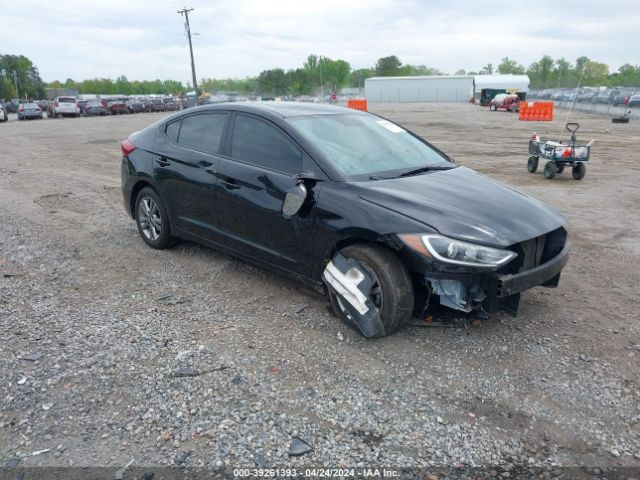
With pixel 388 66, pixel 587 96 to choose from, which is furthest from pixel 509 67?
pixel 587 96

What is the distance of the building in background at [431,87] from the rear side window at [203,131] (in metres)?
80.1

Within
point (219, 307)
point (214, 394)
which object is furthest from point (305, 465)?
point (219, 307)

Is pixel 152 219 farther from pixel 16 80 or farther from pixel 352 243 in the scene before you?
pixel 16 80

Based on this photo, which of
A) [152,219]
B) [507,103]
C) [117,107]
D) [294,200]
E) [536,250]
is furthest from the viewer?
[117,107]

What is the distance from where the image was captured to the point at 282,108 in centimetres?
481

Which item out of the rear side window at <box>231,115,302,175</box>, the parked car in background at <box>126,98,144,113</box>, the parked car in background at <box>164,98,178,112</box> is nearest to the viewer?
the rear side window at <box>231,115,302,175</box>

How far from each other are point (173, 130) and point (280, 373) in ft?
10.2

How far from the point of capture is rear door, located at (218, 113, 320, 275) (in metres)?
4.12

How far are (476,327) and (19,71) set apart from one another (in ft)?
359

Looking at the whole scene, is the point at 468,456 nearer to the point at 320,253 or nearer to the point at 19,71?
the point at 320,253

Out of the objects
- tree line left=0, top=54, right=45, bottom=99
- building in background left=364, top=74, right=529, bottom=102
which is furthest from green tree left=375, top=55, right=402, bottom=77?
tree line left=0, top=54, right=45, bottom=99

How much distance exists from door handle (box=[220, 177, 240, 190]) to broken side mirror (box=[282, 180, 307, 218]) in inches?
23.7

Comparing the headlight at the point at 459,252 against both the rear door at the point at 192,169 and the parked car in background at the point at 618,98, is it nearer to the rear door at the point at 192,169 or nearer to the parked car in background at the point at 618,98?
the rear door at the point at 192,169

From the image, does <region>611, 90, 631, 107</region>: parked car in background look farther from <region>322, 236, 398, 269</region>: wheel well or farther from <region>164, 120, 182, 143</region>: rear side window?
<region>322, 236, 398, 269</region>: wheel well
